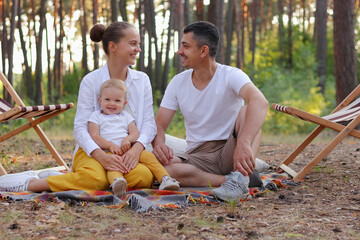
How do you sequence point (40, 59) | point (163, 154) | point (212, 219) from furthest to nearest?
point (40, 59), point (163, 154), point (212, 219)

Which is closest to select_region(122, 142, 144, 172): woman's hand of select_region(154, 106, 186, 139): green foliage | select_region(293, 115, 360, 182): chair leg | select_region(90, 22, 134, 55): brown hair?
select_region(90, 22, 134, 55): brown hair

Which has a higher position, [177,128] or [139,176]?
[139,176]

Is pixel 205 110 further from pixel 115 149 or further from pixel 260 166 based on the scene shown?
pixel 260 166

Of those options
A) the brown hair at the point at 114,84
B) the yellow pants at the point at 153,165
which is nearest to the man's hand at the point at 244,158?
the yellow pants at the point at 153,165

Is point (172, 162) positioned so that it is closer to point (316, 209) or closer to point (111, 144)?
point (111, 144)

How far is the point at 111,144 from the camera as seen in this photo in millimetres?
3570

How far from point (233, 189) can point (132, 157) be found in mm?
772

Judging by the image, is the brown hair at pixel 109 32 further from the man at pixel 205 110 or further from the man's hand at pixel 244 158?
the man's hand at pixel 244 158

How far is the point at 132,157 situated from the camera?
139 inches

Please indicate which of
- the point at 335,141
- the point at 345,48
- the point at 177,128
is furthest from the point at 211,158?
the point at 177,128

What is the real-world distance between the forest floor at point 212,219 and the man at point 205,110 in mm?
509

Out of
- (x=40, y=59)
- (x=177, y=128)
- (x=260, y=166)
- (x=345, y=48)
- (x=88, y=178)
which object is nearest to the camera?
(x=88, y=178)

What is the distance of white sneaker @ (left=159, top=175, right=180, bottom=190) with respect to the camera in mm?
3467

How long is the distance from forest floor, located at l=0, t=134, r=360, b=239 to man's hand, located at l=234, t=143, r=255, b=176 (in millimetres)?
230
